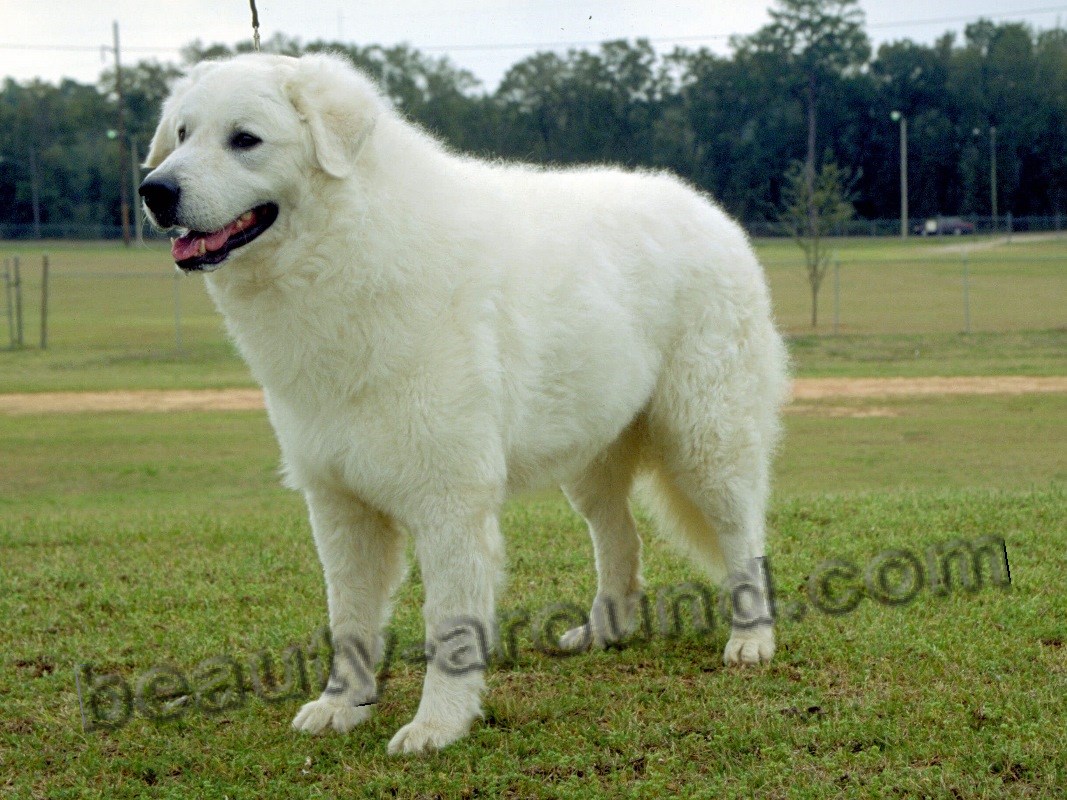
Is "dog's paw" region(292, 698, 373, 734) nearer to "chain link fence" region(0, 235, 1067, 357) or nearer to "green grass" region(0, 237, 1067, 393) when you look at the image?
"green grass" region(0, 237, 1067, 393)

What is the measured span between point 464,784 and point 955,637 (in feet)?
8.40

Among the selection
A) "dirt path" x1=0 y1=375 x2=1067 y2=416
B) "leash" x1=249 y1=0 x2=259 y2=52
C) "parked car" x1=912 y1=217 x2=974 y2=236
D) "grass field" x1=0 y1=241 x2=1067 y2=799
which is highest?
"parked car" x1=912 y1=217 x2=974 y2=236

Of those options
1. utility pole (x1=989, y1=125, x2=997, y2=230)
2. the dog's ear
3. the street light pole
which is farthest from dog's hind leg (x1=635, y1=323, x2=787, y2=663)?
utility pole (x1=989, y1=125, x2=997, y2=230)

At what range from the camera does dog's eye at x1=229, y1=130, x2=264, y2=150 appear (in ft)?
13.6

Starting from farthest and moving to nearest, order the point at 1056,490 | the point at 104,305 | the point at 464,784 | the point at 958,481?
1. the point at 104,305
2. the point at 958,481
3. the point at 1056,490
4. the point at 464,784

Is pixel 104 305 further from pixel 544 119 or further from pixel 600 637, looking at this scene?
pixel 600 637

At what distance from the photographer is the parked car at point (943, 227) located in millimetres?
70438

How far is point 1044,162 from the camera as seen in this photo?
72062mm

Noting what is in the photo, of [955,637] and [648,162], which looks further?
[648,162]

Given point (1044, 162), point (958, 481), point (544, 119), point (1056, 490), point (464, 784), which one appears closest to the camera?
point (464, 784)

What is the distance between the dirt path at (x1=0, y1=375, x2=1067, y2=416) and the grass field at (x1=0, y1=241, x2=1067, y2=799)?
5.59 m

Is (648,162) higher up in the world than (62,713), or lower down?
Answer: higher up

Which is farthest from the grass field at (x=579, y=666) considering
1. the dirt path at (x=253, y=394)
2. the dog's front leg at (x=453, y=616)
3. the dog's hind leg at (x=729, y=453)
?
the dirt path at (x=253, y=394)

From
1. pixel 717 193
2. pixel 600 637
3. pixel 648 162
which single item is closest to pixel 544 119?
pixel 648 162
